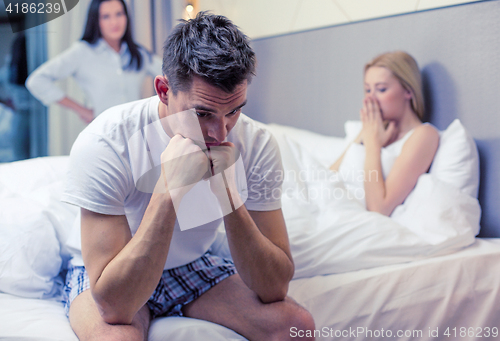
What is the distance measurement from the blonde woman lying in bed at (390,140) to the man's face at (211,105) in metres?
0.77

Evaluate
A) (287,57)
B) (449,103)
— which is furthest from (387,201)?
(287,57)

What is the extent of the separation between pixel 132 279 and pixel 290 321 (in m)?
0.36

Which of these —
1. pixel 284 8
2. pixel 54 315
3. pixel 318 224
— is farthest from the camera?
pixel 284 8

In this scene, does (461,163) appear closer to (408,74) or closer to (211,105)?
(408,74)

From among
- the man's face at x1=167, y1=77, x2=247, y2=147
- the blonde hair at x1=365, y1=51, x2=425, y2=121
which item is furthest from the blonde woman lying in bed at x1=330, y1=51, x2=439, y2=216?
the man's face at x1=167, y1=77, x2=247, y2=147

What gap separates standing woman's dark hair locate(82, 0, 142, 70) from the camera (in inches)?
90.5

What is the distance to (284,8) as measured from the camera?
2.28 m

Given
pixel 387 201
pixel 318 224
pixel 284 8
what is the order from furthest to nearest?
pixel 284 8
pixel 387 201
pixel 318 224

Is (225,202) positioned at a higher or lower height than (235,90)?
lower

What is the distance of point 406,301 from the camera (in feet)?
3.42

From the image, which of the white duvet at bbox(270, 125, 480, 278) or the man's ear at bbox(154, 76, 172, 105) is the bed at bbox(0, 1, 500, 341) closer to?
the white duvet at bbox(270, 125, 480, 278)

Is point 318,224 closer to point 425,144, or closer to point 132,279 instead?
point 425,144

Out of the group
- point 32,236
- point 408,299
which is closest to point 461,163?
point 408,299

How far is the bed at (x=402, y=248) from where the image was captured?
100 cm
